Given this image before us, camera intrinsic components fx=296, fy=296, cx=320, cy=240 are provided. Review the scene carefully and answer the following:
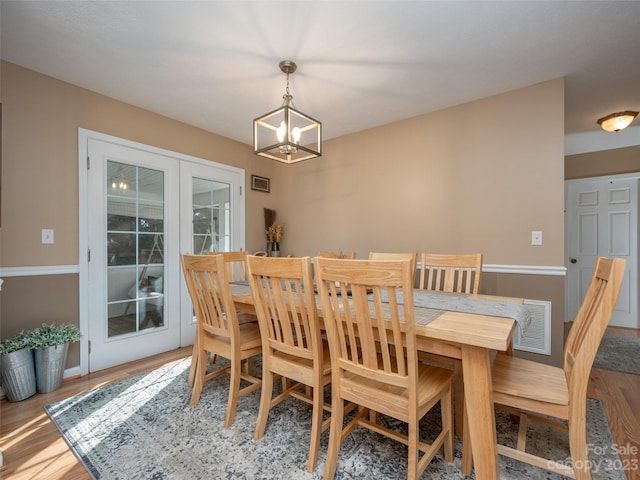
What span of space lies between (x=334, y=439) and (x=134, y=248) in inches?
101

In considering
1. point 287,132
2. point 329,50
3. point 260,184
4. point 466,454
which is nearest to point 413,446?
point 466,454

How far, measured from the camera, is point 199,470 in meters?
1.43

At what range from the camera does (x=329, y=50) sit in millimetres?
2047

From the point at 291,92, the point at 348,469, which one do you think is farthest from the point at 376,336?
the point at 291,92

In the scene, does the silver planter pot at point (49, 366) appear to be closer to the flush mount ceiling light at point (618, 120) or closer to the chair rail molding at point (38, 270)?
the chair rail molding at point (38, 270)

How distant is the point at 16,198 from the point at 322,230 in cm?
285

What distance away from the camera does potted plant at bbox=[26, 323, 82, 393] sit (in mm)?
2137

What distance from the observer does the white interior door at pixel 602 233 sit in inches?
146

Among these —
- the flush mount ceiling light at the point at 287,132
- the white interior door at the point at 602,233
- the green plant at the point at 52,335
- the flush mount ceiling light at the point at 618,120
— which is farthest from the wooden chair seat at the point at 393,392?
the white interior door at the point at 602,233

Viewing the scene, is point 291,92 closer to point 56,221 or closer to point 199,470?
point 56,221

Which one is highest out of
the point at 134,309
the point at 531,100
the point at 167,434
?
the point at 531,100

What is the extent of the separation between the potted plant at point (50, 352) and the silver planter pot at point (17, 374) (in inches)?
1.9

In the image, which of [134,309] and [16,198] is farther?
[134,309]

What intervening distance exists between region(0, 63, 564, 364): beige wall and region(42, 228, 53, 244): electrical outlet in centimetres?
3
